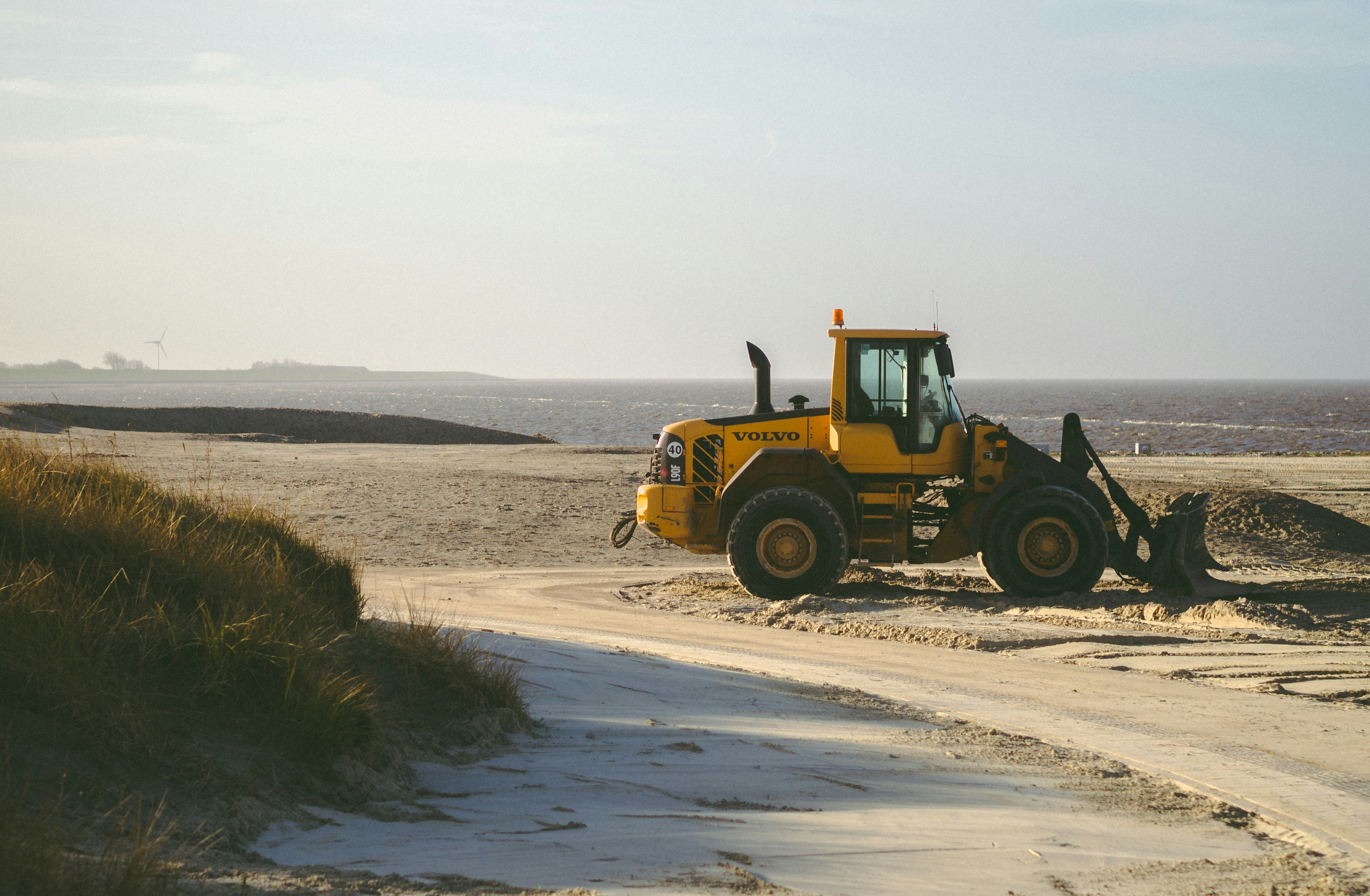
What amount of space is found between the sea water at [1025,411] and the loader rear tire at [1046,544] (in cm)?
342

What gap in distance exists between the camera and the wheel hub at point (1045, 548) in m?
11.7

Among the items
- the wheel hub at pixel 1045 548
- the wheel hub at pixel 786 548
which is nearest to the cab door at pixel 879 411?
the wheel hub at pixel 786 548

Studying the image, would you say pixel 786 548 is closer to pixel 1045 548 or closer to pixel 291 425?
pixel 1045 548

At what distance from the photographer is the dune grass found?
14.6 feet

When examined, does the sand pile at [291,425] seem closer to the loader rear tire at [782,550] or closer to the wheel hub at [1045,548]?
the loader rear tire at [782,550]

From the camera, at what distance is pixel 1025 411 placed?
96.4 metres

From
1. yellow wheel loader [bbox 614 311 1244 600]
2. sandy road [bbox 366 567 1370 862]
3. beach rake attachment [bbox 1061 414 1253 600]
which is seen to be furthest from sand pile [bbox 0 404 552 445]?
sandy road [bbox 366 567 1370 862]

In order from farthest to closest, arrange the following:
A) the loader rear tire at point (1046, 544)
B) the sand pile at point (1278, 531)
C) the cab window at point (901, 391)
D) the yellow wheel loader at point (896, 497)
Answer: the sand pile at point (1278, 531), the cab window at point (901, 391), the yellow wheel loader at point (896, 497), the loader rear tire at point (1046, 544)

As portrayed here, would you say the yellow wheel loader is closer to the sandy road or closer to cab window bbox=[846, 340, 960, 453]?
cab window bbox=[846, 340, 960, 453]

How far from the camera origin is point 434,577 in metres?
13.9

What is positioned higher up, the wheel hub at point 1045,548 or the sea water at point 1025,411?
the sea water at point 1025,411

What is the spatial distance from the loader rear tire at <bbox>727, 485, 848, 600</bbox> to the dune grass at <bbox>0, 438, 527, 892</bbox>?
18.1 ft

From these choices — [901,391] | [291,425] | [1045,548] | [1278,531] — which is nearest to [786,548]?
[901,391]

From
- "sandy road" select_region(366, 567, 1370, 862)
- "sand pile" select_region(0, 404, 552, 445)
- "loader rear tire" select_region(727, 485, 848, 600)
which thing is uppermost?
"sand pile" select_region(0, 404, 552, 445)
